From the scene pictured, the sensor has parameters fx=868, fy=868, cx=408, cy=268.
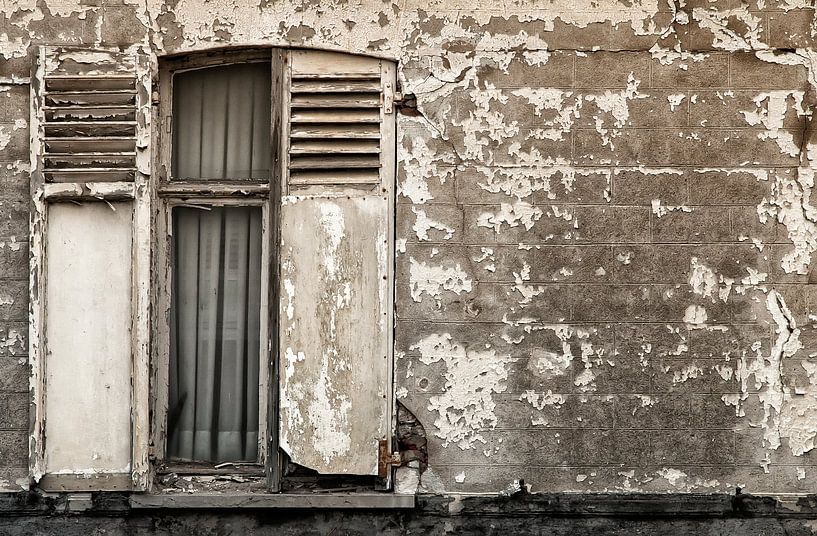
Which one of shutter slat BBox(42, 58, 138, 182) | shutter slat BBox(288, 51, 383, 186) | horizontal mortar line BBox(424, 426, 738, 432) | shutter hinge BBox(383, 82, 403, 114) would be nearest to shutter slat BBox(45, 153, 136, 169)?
shutter slat BBox(42, 58, 138, 182)

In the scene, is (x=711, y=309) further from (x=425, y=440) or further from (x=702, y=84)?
(x=425, y=440)

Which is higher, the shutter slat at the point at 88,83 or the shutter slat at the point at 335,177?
the shutter slat at the point at 88,83

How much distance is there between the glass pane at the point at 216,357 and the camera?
405cm

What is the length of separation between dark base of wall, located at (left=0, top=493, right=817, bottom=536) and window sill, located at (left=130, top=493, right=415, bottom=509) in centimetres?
5

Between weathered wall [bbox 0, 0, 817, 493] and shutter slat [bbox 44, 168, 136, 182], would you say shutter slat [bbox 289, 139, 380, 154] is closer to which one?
weathered wall [bbox 0, 0, 817, 493]

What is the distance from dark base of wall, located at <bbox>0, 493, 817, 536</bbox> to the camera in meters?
3.86

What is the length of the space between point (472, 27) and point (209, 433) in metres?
2.22

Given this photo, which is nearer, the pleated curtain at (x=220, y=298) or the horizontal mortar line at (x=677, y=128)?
the horizontal mortar line at (x=677, y=128)

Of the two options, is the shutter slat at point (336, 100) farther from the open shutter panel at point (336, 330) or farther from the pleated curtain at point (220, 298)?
the open shutter panel at point (336, 330)

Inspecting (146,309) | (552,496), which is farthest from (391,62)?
(552,496)

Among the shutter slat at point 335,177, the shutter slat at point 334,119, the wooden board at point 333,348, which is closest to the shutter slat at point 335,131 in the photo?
the shutter slat at point 334,119

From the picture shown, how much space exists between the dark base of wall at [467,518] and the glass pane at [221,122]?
1.55m

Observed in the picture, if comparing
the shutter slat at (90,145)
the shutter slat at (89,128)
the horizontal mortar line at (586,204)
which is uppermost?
the shutter slat at (89,128)

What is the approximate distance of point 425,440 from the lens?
12.7ft
